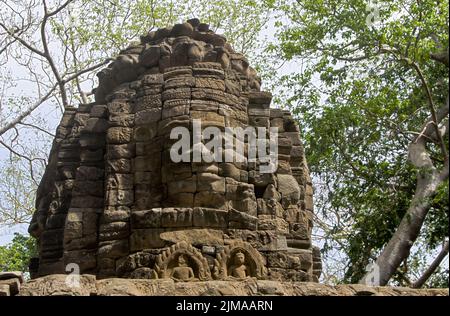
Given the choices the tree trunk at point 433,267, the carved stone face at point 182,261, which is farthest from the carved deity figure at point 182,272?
the tree trunk at point 433,267

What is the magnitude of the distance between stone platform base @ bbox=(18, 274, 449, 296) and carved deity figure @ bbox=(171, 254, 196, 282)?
91 cm

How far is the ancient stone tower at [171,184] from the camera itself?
10.2m

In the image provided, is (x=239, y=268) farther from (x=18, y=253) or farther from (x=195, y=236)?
(x=18, y=253)

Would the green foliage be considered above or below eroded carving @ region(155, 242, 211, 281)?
above

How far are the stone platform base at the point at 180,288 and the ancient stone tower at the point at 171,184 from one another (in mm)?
1057

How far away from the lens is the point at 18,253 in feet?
67.9

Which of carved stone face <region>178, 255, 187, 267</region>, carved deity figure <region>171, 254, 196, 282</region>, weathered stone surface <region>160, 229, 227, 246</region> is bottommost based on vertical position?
carved deity figure <region>171, 254, 196, 282</region>

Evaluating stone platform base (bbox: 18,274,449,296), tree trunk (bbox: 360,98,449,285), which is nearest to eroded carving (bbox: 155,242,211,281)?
stone platform base (bbox: 18,274,449,296)

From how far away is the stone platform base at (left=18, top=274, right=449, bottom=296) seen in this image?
8242mm

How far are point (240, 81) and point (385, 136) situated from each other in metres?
5.25

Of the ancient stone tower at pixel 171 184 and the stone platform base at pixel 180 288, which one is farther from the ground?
the ancient stone tower at pixel 171 184

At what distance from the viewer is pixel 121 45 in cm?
2108

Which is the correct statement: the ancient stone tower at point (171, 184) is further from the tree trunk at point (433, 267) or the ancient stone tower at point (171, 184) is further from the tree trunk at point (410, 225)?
the tree trunk at point (433, 267)

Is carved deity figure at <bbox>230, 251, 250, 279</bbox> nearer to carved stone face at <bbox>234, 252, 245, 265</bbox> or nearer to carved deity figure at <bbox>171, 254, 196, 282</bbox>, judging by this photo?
carved stone face at <bbox>234, 252, 245, 265</bbox>
